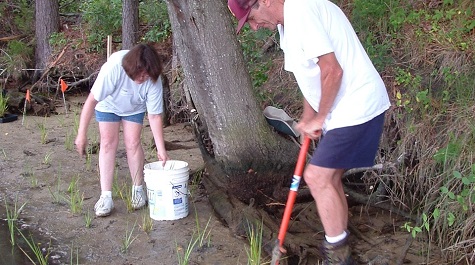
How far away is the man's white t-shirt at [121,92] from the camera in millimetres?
4934

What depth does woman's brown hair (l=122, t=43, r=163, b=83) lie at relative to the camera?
482cm

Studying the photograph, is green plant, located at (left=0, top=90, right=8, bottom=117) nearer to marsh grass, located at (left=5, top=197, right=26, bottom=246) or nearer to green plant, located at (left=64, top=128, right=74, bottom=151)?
green plant, located at (left=64, top=128, right=74, bottom=151)

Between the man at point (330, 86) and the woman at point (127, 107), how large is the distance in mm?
1342

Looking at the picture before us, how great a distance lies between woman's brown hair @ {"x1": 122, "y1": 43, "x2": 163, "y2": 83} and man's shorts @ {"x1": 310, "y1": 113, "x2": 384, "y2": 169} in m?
1.70

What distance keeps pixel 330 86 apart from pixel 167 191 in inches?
78.5

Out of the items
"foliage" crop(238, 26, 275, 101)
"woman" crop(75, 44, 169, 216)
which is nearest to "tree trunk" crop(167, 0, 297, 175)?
"woman" crop(75, 44, 169, 216)

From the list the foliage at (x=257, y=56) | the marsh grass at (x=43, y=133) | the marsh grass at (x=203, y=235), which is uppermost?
the foliage at (x=257, y=56)

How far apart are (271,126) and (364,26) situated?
5.18ft

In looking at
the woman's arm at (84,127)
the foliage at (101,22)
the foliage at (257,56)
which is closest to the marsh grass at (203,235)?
the woman's arm at (84,127)

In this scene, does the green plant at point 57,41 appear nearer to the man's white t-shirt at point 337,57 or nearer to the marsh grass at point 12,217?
the marsh grass at point 12,217

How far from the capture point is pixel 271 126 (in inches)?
232

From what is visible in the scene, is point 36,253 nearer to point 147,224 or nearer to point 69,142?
point 147,224

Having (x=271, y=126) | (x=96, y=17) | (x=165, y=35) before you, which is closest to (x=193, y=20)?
(x=271, y=126)

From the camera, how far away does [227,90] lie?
5.65 m
